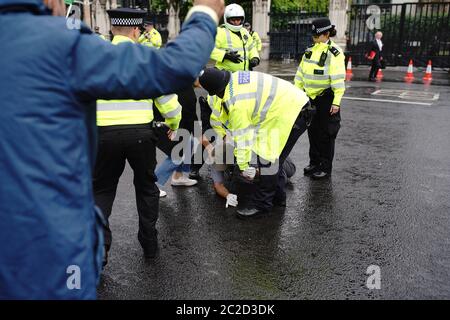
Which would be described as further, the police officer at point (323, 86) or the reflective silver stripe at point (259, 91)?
the police officer at point (323, 86)

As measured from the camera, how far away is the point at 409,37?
20.5 metres

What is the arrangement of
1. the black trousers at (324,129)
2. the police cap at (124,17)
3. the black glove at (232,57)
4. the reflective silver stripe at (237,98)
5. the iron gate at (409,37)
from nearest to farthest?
the police cap at (124,17), the reflective silver stripe at (237,98), the black trousers at (324,129), the black glove at (232,57), the iron gate at (409,37)

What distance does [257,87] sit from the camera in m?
4.39

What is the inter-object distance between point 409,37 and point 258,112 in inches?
727

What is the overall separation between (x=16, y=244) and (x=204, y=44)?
38.0 inches

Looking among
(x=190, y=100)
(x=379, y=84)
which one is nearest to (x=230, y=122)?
(x=190, y=100)

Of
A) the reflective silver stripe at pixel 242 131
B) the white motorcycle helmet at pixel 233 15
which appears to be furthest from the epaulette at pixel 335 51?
the reflective silver stripe at pixel 242 131

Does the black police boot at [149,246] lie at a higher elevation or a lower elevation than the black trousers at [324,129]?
lower

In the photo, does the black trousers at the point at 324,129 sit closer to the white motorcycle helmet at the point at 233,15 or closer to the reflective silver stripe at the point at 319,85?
the reflective silver stripe at the point at 319,85

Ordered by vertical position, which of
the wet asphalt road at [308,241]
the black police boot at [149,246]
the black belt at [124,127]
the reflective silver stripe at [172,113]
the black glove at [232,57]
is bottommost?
the wet asphalt road at [308,241]

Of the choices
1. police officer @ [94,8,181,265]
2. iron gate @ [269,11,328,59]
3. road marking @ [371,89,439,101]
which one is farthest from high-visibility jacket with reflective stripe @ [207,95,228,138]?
iron gate @ [269,11,328,59]

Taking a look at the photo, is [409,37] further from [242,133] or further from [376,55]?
[242,133]

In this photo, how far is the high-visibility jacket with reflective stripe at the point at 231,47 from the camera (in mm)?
6781

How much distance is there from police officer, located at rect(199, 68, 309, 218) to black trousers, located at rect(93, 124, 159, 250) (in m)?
0.92
